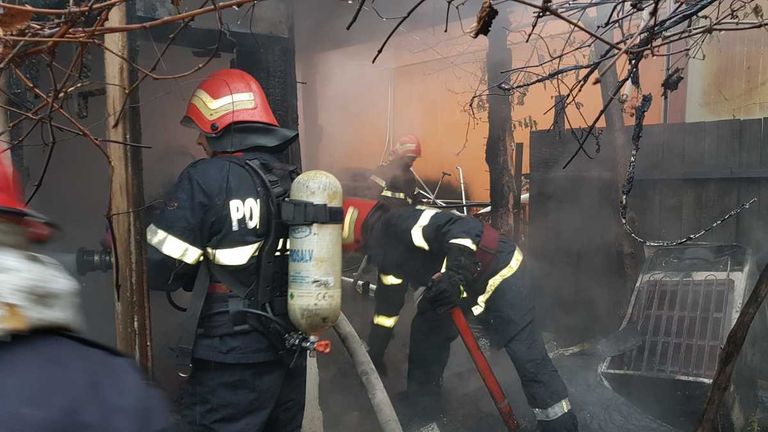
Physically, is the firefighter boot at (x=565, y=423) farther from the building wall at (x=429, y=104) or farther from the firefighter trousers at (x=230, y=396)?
the building wall at (x=429, y=104)

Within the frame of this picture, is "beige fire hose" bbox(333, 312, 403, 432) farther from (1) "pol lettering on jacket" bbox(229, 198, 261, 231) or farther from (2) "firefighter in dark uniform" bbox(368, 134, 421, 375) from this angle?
(1) "pol lettering on jacket" bbox(229, 198, 261, 231)

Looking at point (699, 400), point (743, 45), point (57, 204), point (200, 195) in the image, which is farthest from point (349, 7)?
point (743, 45)

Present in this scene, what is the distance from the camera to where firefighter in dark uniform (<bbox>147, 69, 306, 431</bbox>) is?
2.84m

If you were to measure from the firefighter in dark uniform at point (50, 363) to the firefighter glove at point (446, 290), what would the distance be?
3.26 m

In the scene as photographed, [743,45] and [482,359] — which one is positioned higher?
[743,45]

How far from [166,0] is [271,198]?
5.53 feet

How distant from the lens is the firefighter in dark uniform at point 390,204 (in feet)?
17.1

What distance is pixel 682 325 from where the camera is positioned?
17.2 ft

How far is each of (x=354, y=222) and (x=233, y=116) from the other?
163 centimetres

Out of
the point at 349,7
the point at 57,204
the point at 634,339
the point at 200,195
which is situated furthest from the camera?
the point at 349,7

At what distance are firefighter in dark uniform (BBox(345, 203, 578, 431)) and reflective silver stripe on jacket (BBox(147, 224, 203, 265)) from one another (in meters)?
1.71

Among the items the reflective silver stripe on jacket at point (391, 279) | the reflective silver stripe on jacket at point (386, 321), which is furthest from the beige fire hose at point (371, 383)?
the reflective silver stripe on jacket at point (386, 321)

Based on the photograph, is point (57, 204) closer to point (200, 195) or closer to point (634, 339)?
point (200, 195)

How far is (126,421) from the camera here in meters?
1.11
